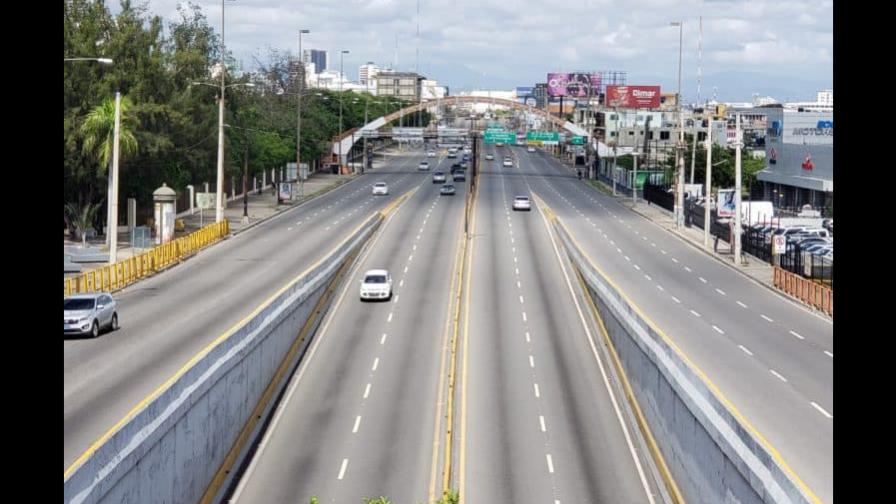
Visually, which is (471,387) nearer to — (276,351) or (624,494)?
(276,351)

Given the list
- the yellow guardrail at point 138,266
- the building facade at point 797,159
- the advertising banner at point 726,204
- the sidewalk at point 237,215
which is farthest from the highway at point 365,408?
the building facade at point 797,159

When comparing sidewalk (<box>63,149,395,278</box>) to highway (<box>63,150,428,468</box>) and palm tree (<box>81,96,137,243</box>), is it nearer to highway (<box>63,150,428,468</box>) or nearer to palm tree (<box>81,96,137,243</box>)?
highway (<box>63,150,428,468</box>)

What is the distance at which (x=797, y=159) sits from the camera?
431 feet

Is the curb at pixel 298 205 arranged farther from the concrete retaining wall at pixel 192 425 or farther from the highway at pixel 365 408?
the concrete retaining wall at pixel 192 425

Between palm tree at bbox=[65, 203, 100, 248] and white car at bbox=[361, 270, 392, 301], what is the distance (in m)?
25.3

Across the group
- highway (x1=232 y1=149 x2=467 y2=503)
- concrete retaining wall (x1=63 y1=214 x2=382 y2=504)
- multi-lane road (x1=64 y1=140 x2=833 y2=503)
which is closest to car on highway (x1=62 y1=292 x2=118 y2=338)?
multi-lane road (x1=64 y1=140 x2=833 y2=503)

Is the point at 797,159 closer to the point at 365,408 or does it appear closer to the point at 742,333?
the point at 742,333

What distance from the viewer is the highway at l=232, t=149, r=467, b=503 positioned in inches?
1296

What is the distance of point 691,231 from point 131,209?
41086mm

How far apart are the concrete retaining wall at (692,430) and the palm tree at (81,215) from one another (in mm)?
40927

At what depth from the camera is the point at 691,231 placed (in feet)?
307

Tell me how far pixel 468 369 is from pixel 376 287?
524 inches

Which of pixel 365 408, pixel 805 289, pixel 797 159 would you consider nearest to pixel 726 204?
pixel 805 289
